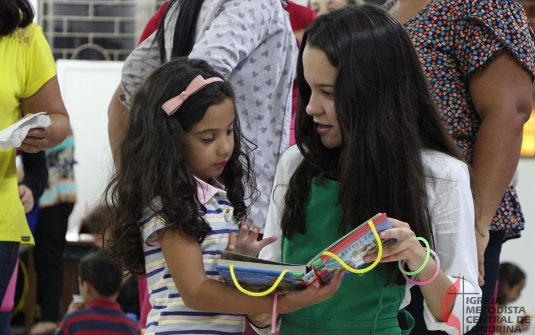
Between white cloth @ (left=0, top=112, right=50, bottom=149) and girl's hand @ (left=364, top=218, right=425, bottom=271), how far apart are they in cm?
113

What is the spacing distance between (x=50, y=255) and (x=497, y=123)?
366 centimetres

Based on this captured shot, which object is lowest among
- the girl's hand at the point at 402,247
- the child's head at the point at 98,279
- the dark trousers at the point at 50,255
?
the dark trousers at the point at 50,255

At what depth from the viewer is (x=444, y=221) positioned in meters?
1.88

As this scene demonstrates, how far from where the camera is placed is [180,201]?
74.1 inches

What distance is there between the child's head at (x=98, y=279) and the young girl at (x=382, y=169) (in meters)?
2.02

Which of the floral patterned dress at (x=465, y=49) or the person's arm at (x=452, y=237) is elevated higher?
the floral patterned dress at (x=465, y=49)

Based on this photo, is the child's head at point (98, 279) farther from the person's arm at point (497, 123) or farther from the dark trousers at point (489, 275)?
the person's arm at point (497, 123)

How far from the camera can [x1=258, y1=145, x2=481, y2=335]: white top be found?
185 cm

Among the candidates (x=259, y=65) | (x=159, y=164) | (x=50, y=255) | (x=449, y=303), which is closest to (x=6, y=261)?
(x=159, y=164)

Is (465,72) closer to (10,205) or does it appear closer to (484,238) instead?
(484,238)

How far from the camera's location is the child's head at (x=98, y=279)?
379cm

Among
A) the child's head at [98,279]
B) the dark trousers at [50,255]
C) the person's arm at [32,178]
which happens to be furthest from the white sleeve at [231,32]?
the dark trousers at [50,255]

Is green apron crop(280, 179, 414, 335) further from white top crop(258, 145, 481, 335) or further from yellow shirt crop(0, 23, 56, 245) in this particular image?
yellow shirt crop(0, 23, 56, 245)

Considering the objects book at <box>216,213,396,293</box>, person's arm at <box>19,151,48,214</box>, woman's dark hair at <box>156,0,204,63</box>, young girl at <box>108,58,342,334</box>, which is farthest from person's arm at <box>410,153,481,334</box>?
person's arm at <box>19,151,48,214</box>
